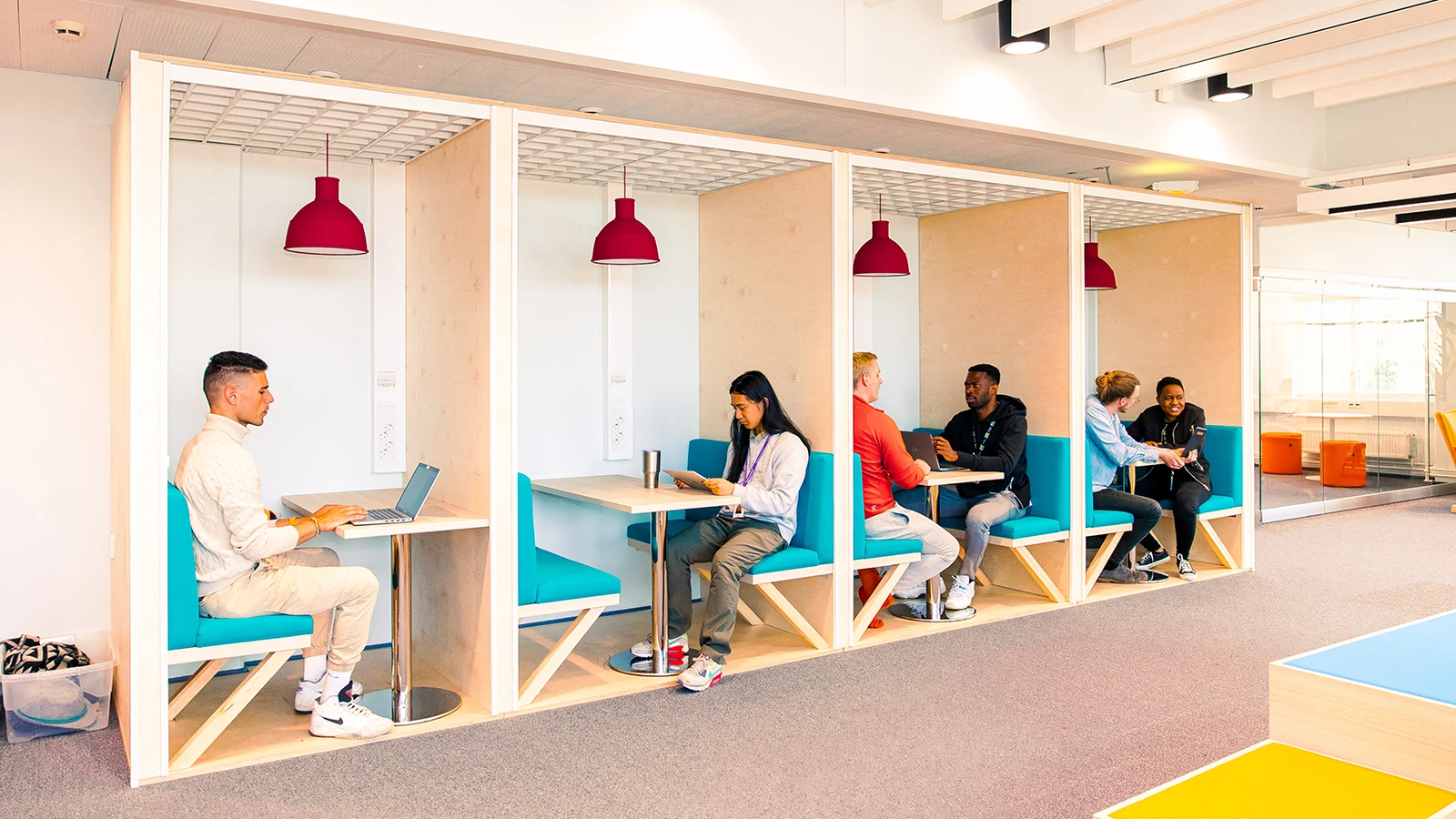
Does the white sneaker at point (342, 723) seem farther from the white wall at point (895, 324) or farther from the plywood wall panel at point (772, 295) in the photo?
the white wall at point (895, 324)

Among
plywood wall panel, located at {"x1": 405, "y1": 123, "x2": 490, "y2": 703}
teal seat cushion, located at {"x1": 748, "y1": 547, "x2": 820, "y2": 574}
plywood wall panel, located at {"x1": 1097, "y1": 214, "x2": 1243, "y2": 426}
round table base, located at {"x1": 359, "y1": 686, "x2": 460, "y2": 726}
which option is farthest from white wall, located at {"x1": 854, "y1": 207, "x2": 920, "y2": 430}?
round table base, located at {"x1": 359, "y1": 686, "x2": 460, "y2": 726}

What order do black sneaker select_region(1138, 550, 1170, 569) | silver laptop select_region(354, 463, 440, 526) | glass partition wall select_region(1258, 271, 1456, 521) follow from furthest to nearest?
glass partition wall select_region(1258, 271, 1456, 521), black sneaker select_region(1138, 550, 1170, 569), silver laptop select_region(354, 463, 440, 526)

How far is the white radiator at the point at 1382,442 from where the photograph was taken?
393 inches

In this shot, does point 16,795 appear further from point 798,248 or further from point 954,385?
point 954,385

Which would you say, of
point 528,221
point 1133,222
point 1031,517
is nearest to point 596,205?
point 528,221

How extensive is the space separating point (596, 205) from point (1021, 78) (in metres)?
2.48

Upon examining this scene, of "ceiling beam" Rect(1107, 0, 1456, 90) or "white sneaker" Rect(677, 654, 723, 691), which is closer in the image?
"white sneaker" Rect(677, 654, 723, 691)

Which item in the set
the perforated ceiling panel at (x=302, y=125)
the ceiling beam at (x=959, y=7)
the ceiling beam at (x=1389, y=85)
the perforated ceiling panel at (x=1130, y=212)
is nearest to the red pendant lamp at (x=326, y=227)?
the perforated ceiling panel at (x=302, y=125)

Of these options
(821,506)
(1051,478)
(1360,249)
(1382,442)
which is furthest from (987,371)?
(1360,249)

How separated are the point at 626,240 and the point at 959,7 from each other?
1.97 m

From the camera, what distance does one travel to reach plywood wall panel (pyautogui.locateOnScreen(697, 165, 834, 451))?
203 inches

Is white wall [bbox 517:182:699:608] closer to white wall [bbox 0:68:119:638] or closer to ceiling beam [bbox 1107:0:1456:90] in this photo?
white wall [bbox 0:68:119:638]

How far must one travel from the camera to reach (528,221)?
18.3 ft

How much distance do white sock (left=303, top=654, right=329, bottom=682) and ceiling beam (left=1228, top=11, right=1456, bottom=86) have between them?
574cm
